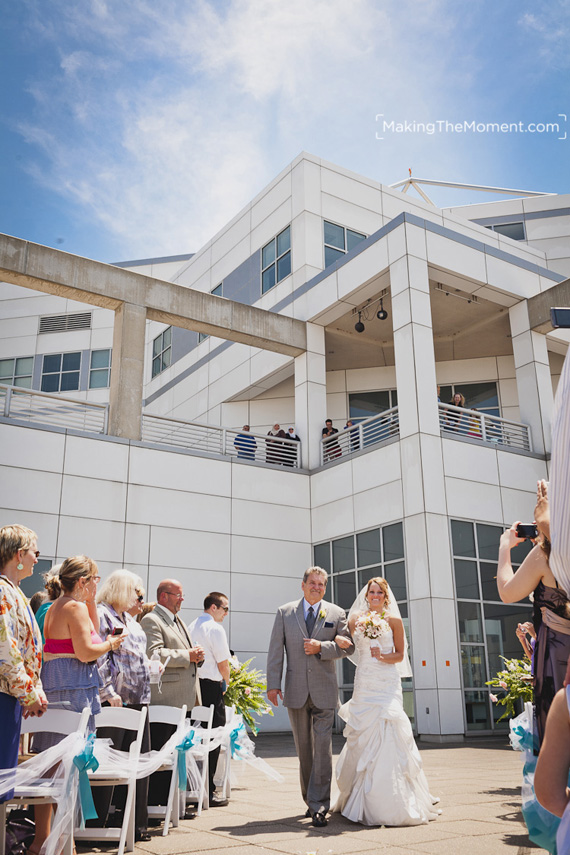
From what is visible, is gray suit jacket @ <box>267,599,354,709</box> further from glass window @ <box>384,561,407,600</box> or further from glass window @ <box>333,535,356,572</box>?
glass window @ <box>333,535,356,572</box>

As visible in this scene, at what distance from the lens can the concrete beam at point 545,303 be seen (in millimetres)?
17995

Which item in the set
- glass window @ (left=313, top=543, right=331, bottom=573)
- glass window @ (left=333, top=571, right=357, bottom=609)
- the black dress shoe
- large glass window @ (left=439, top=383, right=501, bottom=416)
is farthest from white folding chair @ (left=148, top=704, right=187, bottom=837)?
large glass window @ (left=439, top=383, right=501, bottom=416)

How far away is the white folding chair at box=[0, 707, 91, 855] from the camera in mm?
3971

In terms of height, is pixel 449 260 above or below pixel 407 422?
above

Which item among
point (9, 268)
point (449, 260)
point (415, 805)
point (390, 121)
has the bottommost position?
point (415, 805)

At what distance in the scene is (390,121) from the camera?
1852cm

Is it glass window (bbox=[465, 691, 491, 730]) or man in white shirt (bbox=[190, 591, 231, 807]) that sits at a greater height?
man in white shirt (bbox=[190, 591, 231, 807])

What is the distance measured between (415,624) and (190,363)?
14799 millimetres

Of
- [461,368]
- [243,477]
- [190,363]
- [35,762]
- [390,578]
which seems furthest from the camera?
[190,363]

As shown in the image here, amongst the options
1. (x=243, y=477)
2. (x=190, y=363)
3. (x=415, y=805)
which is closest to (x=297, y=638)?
(x=415, y=805)

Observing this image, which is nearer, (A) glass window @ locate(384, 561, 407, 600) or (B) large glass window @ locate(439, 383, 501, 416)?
(A) glass window @ locate(384, 561, 407, 600)

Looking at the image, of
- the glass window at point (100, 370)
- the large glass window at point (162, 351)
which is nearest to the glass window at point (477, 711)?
the large glass window at point (162, 351)

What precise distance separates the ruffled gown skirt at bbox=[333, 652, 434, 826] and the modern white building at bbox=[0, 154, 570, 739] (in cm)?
826

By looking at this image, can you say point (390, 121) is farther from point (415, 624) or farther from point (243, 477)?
point (415, 624)
